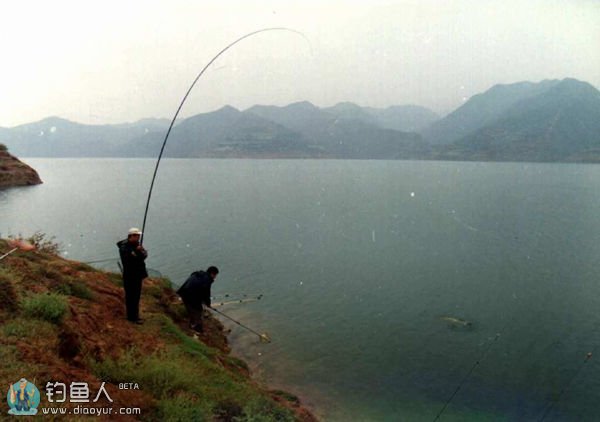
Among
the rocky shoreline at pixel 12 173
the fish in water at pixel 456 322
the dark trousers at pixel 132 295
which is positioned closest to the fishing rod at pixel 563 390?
the fish in water at pixel 456 322

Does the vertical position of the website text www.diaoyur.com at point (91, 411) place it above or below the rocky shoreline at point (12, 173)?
below

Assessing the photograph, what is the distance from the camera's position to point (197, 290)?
13.5 m

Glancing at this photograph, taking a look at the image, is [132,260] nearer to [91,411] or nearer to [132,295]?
[132,295]

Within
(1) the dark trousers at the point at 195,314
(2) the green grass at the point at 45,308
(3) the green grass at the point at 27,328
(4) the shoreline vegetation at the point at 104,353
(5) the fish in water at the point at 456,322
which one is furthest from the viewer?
(5) the fish in water at the point at 456,322

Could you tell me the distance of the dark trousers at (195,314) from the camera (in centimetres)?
1413

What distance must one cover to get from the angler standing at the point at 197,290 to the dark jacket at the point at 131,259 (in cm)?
315

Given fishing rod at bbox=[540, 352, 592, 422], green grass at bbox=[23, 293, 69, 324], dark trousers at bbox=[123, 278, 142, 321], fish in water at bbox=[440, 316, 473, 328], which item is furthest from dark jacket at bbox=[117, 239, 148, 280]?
fish in water at bbox=[440, 316, 473, 328]

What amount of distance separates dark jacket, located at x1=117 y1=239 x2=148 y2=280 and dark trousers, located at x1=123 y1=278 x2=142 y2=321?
0.13 metres

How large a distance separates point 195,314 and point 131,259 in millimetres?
4918

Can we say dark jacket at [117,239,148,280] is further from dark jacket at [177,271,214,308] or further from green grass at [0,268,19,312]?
dark jacket at [177,271,214,308]

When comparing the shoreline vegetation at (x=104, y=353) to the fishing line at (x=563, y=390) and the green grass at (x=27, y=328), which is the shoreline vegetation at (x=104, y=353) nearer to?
the green grass at (x=27, y=328)

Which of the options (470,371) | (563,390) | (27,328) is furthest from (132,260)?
(563,390)

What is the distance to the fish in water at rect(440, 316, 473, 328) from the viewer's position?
19.9 m

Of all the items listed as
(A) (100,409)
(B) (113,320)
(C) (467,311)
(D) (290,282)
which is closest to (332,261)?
(D) (290,282)
